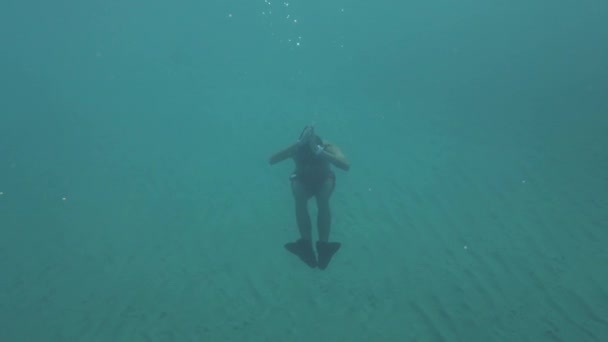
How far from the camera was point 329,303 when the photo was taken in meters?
8.67

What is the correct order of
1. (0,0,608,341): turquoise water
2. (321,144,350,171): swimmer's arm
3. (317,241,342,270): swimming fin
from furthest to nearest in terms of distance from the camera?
(0,0,608,341): turquoise water < (321,144,350,171): swimmer's arm < (317,241,342,270): swimming fin

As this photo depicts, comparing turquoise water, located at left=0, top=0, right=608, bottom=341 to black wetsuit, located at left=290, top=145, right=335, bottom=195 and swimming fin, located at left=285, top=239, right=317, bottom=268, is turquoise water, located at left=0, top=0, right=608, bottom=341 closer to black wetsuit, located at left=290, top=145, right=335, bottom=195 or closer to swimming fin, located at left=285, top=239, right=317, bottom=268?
swimming fin, located at left=285, top=239, right=317, bottom=268

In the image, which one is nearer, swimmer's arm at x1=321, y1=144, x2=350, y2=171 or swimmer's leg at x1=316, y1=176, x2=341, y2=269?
swimmer's leg at x1=316, y1=176, x2=341, y2=269

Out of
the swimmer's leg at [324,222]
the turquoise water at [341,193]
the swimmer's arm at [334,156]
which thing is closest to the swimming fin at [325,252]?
the swimmer's leg at [324,222]

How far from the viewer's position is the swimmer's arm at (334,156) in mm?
6850

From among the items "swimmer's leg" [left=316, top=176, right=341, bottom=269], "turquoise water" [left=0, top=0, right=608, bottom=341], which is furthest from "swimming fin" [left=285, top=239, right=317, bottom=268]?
"turquoise water" [left=0, top=0, right=608, bottom=341]

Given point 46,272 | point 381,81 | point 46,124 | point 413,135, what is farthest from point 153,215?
point 381,81

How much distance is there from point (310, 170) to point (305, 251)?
1.22 m

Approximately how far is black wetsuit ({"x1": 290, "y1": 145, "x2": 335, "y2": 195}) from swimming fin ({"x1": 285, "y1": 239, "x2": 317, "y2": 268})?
2.65ft

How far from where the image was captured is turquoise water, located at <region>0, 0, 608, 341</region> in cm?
845

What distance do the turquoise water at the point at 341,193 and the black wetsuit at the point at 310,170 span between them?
2.91 metres

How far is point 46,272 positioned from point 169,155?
756cm

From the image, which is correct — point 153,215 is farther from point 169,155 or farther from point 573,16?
point 573,16

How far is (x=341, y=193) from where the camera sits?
42.7ft
